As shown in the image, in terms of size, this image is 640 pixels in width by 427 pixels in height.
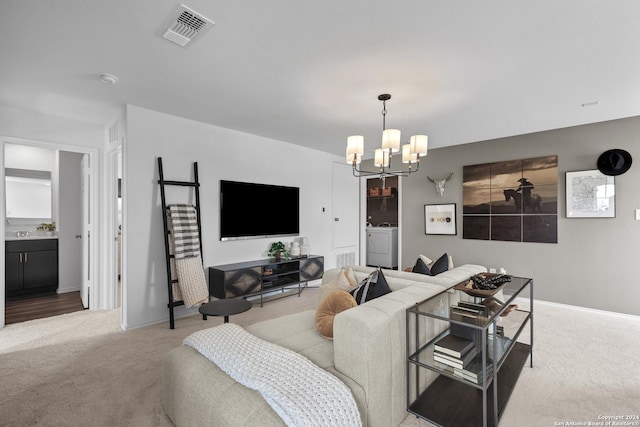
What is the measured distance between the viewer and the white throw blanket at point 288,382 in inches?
47.3

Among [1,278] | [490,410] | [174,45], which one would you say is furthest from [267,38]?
[1,278]

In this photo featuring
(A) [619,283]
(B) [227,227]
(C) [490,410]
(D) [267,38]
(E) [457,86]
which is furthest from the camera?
(B) [227,227]

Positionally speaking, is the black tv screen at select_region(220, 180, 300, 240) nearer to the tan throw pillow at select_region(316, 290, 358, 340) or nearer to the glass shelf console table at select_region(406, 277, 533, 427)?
the tan throw pillow at select_region(316, 290, 358, 340)

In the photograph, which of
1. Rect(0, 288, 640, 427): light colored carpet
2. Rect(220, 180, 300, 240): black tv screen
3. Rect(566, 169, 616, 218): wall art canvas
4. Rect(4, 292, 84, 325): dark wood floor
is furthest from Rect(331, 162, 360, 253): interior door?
Rect(4, 292, 84, 325): dark wood floor

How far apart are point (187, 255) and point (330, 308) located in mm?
2129

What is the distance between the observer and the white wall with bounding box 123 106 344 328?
321 centimetres

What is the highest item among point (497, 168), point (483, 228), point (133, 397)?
point (497, 168)

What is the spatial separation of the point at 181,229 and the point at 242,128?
154 cm

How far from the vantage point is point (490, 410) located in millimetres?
1737

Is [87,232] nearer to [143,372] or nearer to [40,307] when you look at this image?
[40,307]

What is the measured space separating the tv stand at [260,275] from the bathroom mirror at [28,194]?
11.6ft

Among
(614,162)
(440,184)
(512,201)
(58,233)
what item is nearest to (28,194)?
(58,233)

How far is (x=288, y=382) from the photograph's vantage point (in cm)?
132

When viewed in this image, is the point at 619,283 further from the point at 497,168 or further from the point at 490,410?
the point at 490,410
